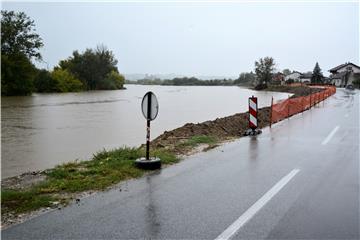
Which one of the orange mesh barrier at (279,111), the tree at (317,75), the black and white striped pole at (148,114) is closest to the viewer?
the black and white striped pole at (148,114)

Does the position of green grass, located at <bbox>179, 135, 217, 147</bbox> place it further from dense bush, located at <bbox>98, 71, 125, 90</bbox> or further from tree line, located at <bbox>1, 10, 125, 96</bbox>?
dense bush, located at <bbox>98, 71, 125, 90</bbox>

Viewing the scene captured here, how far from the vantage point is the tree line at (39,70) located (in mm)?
71250

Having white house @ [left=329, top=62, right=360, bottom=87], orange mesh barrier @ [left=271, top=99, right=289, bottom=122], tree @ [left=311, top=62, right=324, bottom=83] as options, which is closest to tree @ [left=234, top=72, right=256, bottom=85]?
white house @ [left=329, top=62, right=360, bottom=87]

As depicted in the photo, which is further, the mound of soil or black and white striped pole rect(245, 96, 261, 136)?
the mound of soil

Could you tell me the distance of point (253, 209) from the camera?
19.5 feet

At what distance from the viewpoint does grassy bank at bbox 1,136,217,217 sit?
20.8ft

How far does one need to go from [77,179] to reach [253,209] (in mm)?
3727

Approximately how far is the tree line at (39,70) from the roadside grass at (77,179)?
6326 cm

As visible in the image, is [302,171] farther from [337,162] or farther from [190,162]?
[190,162]

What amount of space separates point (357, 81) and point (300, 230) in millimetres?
114658

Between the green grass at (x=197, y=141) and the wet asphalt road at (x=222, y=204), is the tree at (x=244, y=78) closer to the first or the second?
the green grass at (x=197, y=141)

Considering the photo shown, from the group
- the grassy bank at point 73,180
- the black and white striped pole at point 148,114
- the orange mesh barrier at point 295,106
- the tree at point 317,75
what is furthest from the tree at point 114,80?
the black and white striped pole at point 148,114

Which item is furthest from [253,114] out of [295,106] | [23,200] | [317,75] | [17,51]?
[317,75]

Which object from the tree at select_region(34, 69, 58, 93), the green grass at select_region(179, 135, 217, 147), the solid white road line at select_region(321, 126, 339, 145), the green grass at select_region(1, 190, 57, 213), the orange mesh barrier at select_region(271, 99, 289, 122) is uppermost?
the tree at select_region(34, 69, 58, 93)
